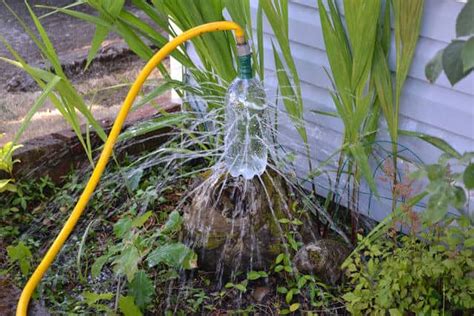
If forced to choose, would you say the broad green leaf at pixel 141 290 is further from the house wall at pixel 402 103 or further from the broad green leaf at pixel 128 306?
the house wall at pixel 402 103

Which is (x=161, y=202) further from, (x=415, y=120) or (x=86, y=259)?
(x=415, y=120)

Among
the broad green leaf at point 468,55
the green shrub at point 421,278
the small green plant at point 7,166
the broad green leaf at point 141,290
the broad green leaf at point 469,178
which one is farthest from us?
the small green plant at point 7,166

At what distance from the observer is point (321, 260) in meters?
2.35

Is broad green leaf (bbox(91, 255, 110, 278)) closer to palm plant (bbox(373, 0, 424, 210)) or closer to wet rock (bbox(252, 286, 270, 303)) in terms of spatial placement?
wet rock (bbox(252, 286, 270, 303))

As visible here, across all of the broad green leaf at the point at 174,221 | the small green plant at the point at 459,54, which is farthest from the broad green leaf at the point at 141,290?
the small green plant at the point at 459,54

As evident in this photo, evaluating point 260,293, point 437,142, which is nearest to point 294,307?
point 260,293

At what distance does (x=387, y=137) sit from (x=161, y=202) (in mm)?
909

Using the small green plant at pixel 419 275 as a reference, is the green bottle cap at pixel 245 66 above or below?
above

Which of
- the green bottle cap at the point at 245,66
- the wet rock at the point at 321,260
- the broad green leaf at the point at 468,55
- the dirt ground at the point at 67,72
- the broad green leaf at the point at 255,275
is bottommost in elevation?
the broad green leaf at the point at 255,275

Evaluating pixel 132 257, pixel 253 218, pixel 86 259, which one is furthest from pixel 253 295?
pixel 86 259

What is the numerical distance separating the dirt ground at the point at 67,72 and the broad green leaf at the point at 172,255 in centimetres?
102

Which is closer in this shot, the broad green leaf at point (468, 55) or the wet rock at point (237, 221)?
the broad green leaf at point (468, 55)

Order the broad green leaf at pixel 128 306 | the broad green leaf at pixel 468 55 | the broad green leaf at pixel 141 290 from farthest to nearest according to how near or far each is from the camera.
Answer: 1. the broad green leaf at pixel 141 290
2. the broad green leaf at pixel 128 306
3. the broad green leaf at pixel 468 55

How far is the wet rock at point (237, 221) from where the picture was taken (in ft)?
7.84
